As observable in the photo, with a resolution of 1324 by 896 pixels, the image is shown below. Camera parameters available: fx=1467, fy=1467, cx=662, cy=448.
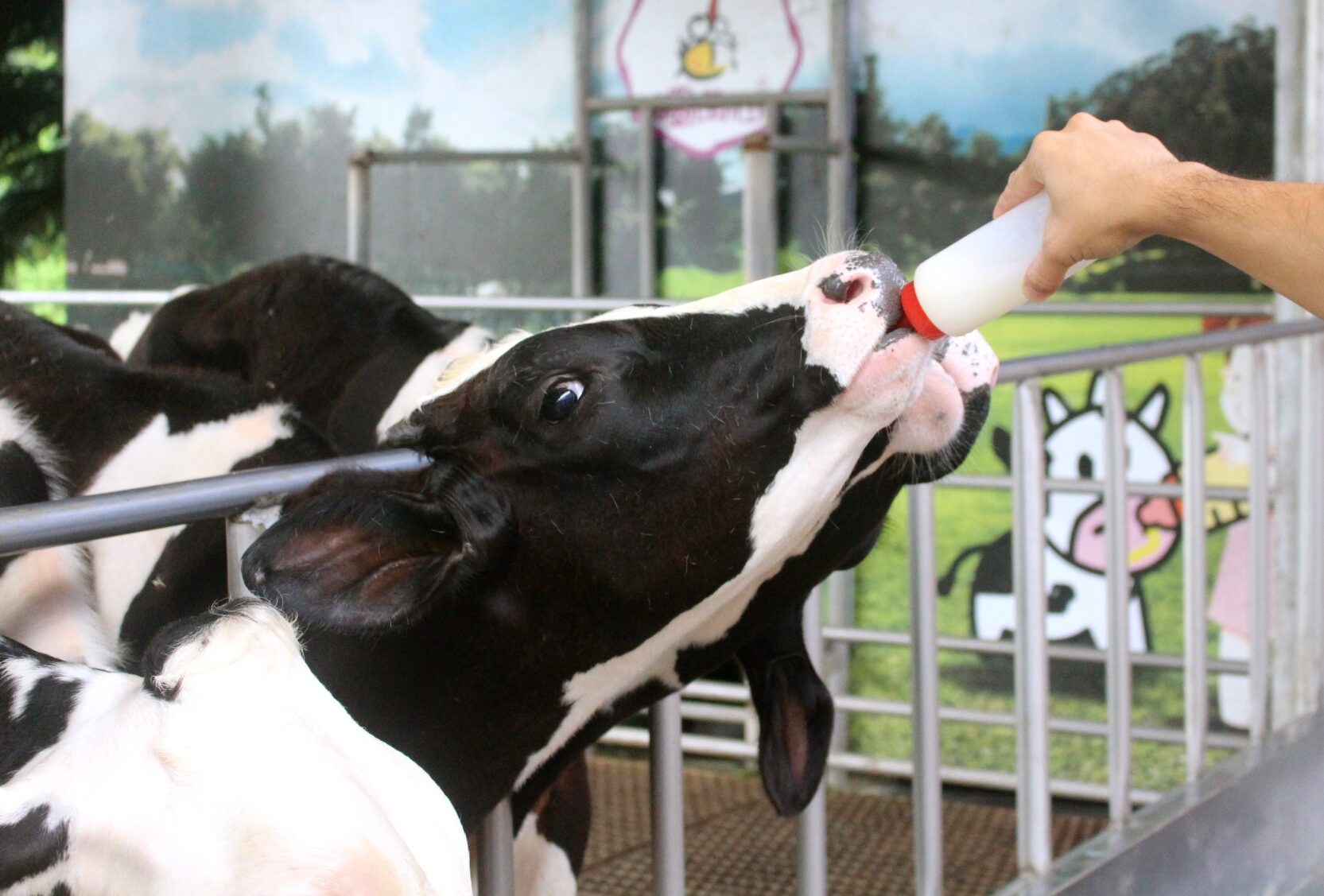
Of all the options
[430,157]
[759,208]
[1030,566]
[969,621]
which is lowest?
[969,621]

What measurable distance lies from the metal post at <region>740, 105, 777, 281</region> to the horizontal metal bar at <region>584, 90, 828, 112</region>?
0.32m

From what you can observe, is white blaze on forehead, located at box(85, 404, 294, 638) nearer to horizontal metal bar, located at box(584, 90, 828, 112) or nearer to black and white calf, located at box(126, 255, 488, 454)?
black and white calf, located at box(126, 255, 488, 454)

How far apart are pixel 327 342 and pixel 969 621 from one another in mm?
2487

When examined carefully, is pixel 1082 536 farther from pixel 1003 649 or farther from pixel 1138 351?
pixel 1138 351

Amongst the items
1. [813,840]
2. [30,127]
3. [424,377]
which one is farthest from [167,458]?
[30,127]

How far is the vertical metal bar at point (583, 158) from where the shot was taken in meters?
4.52

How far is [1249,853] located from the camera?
2527 mm

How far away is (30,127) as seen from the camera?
5.74m

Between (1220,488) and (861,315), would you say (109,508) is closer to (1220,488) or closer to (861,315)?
(861,315)

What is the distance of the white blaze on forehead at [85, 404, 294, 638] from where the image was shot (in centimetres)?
159

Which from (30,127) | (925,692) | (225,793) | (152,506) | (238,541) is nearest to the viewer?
(225,793)

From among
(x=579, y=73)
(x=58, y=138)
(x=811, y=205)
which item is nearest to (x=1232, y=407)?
(x=811, y=205)

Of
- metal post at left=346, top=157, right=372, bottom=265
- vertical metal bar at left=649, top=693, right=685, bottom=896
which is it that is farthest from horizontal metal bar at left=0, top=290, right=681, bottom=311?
vertical metal bar at left=649, top=693, right=685, bottom=896

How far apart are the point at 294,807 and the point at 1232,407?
357 cm
